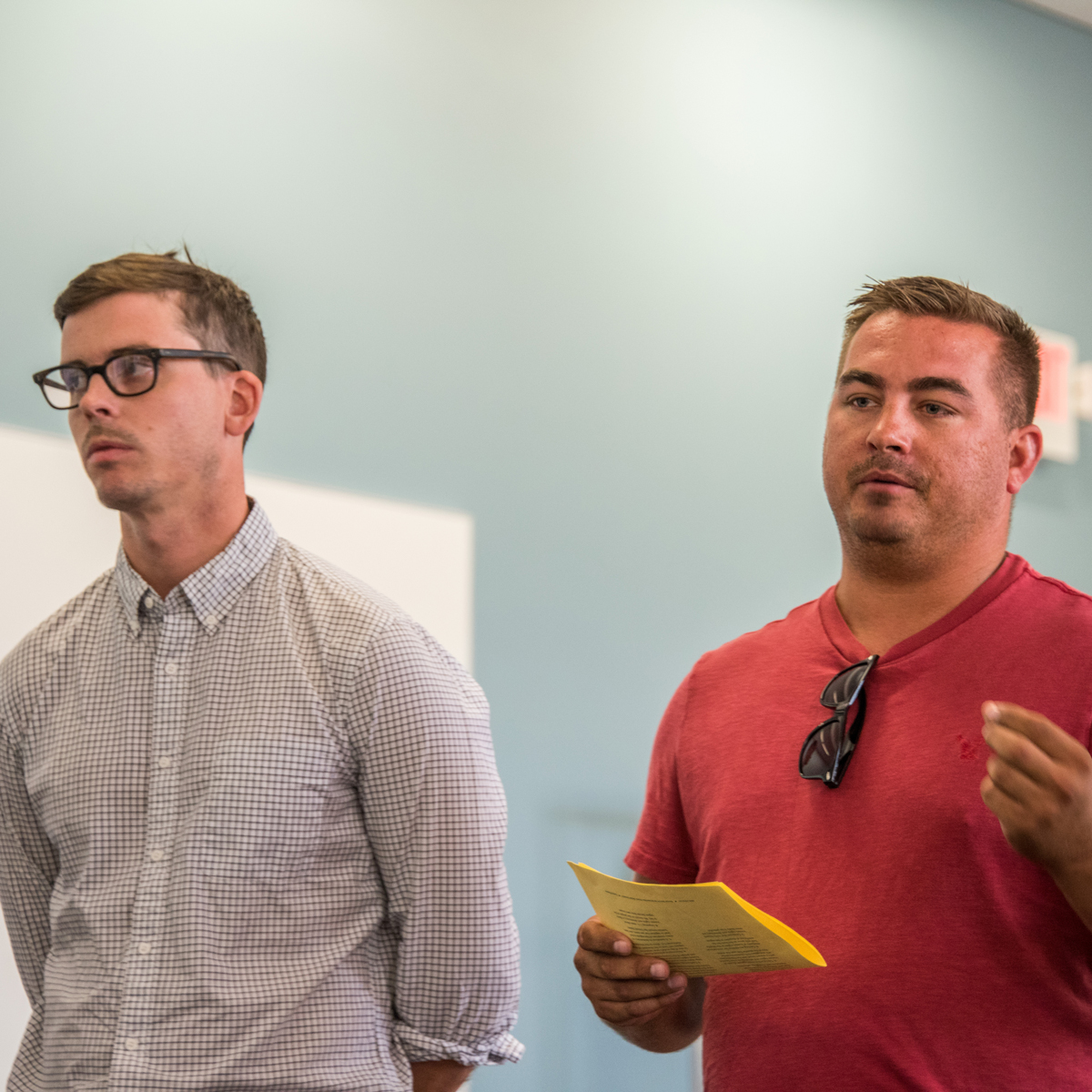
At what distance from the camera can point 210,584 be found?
5.04 feet

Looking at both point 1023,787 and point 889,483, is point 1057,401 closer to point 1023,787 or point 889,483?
point 889,483

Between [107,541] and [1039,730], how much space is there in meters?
1.74

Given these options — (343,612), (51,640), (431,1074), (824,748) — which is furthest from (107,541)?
(824,748)

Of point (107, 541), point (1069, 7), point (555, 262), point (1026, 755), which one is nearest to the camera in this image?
point (1026, 755)

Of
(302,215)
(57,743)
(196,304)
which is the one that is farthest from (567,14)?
(57,743)

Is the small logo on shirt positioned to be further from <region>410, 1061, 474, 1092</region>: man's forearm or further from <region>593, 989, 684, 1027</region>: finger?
<region>410, 1061, 474, 1092</region>: man's forearm

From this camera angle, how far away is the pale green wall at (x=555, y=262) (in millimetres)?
2514

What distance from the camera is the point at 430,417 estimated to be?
2701 millimetres

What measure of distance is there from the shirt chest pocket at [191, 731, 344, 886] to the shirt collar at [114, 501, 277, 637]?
0.19 metres

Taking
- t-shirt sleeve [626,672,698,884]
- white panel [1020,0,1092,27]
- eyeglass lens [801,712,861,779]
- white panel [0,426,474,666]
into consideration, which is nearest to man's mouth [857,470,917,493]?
eyeglass lens [801,712,861,779]

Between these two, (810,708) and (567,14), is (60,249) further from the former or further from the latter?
(810,708)

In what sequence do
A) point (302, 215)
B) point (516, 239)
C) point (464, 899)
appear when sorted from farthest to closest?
point (516, 239)
point (302, 215)
point (464, 899)

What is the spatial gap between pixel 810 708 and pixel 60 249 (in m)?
1.72

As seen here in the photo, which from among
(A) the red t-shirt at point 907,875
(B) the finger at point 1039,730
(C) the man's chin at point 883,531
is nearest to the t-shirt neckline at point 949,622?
(A) the red t-shirt at point 907,875
